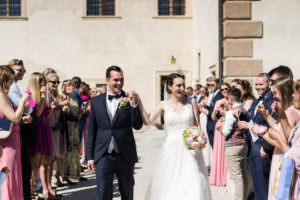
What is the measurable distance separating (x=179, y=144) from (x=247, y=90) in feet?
5.32

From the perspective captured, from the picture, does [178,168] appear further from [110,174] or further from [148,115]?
[110,174]

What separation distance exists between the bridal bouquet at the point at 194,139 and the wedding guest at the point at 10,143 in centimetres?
208

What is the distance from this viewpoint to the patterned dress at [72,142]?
25.9ft

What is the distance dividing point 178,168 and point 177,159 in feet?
0.42

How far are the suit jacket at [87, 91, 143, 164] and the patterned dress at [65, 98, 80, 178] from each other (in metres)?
3.07

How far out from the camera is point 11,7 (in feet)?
65.0

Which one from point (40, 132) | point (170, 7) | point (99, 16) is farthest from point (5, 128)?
point (170, 7)

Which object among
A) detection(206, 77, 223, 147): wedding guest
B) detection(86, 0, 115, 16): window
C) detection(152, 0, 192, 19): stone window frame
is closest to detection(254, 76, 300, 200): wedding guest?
detection(206, 77, 223, 147): wedding guest

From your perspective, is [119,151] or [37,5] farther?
[37,5]

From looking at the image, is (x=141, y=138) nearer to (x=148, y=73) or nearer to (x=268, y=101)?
(x=148, y=73)

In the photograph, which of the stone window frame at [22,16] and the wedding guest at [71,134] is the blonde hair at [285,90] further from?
the stone window frame at [22,16]

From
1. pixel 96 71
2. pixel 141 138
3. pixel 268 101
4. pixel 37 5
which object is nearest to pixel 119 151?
pixel 268 101

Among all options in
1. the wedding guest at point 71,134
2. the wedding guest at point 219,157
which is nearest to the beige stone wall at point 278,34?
the wedding guest at point 219,157

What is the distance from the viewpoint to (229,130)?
606 cm
